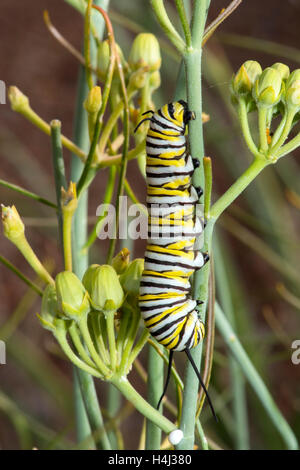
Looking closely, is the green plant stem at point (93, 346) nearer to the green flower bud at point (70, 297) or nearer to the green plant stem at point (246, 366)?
the green flower bud at point (70, 297)

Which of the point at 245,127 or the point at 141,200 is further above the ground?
the point at 141,200

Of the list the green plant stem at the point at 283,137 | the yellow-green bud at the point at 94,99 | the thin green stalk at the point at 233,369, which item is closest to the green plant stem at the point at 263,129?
the green plant stem at the point at 283,137

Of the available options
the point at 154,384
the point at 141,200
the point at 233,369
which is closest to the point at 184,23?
the point at 154,384

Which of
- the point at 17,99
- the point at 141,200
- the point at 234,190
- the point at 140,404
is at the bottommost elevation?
the point at 140,404

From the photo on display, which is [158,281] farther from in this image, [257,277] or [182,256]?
[257,277]

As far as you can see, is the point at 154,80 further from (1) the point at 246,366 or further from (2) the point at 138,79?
(1) the point at 246,366

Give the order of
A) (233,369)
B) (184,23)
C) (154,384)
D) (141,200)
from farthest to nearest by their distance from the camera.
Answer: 1. (141,200)
2. (233,369)
3. (154,384)
4. (184,23)

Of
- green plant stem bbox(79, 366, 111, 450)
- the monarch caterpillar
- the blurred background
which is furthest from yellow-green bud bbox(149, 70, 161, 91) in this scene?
the blurred background

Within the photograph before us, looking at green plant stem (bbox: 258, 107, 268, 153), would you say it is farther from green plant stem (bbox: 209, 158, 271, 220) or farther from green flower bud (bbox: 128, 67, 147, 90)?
green flower bud (bbox: 128, 67, 147, 90)
